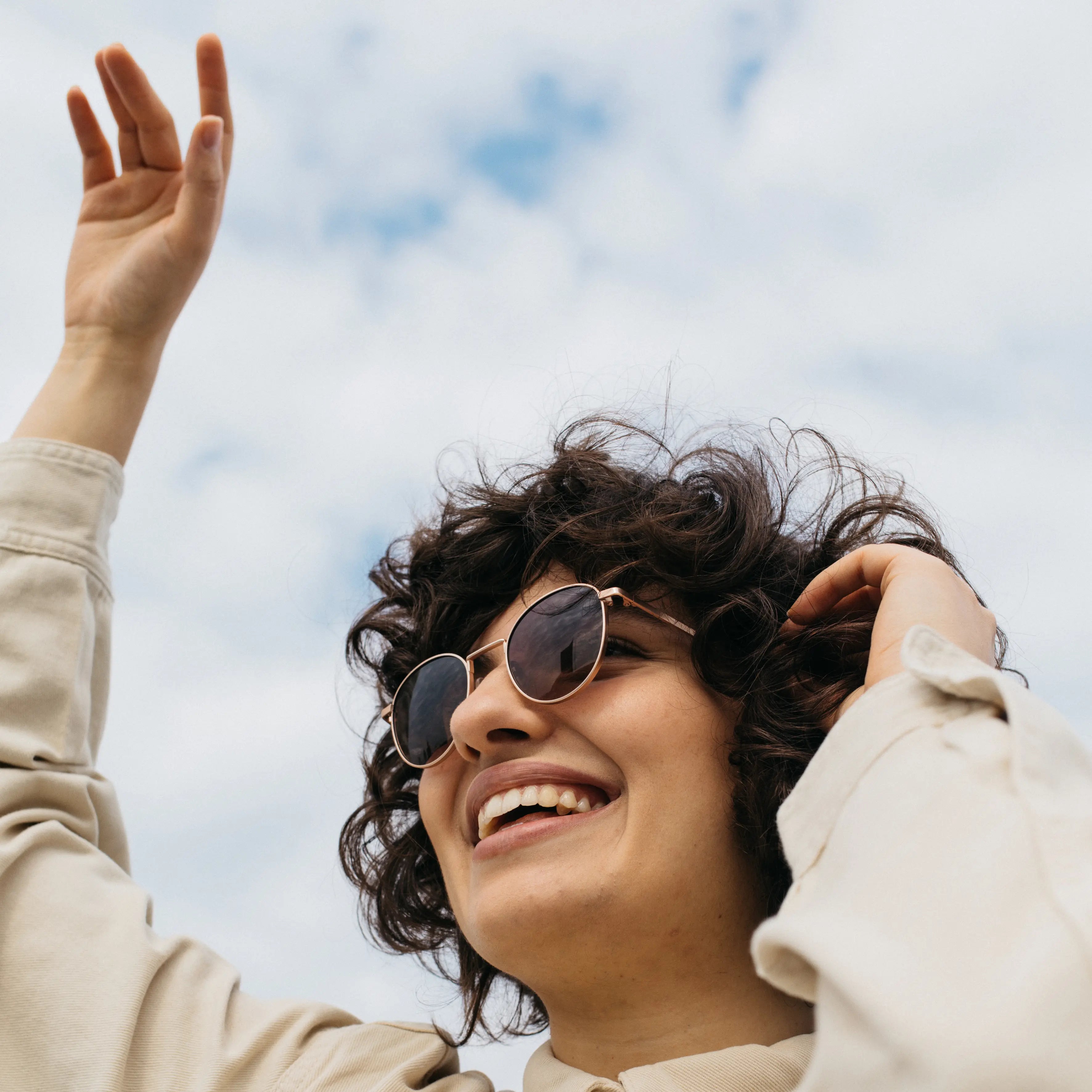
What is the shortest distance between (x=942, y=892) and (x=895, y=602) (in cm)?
71

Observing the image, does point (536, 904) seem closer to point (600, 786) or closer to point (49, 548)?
point (600, 786)

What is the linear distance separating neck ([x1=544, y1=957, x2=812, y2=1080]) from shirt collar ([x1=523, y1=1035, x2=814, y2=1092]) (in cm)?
6

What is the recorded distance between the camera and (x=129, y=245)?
9.54 feet

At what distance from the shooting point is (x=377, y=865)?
120 inches

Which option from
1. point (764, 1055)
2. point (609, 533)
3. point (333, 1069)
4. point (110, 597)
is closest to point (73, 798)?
point (110, 597)

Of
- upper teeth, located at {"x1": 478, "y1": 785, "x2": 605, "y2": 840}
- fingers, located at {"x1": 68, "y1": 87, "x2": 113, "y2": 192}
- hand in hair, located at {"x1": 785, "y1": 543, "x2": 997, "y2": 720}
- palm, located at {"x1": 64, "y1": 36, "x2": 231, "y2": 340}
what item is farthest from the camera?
fingers, located at {"x1": 68, "y1": 87, "x2": 113, "y2": 192}

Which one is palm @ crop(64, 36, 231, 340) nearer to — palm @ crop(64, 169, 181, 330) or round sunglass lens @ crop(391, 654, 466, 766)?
palm @ crop(64, 169, 181, 330)

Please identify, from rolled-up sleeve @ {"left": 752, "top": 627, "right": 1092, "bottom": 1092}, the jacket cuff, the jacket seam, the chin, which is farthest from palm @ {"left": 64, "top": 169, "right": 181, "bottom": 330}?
rolled-up sleeve @ {"left": 752, "top": 627, "right": 1092, "bottom": 1092}

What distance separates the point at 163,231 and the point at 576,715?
1712 mm

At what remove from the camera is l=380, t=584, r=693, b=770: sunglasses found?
7.12 feet

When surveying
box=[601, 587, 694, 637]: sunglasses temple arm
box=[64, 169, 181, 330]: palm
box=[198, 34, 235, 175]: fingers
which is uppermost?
box=[198, 34, 235, 175]: fingers

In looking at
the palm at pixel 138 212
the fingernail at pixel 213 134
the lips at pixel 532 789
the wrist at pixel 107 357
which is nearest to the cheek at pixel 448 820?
the lips at pixel 532 789

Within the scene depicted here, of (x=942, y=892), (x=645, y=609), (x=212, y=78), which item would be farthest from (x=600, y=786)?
(x=212, y=78)

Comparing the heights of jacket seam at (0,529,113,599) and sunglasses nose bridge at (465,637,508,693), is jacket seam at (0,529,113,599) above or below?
above
